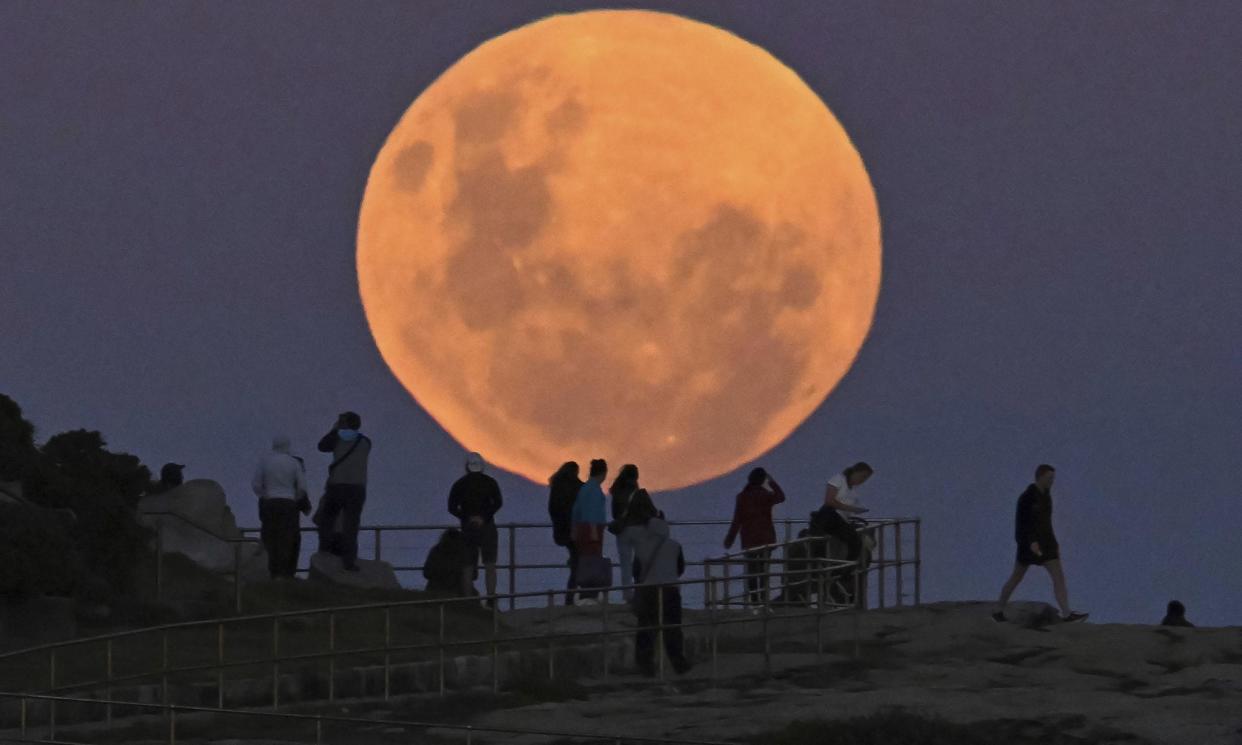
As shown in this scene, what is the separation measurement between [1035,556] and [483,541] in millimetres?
6105

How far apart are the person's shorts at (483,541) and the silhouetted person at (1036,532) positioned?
5668 mm

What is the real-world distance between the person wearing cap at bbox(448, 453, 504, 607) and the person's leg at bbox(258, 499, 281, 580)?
2.07 meters

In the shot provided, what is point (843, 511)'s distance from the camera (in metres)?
29.5

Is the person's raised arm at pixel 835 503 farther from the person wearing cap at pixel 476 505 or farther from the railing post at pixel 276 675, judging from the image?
the railing post at pixel 276 675

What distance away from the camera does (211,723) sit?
19609 millimetres

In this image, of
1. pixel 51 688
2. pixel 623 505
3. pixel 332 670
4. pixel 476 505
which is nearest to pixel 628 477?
pixel 623 505

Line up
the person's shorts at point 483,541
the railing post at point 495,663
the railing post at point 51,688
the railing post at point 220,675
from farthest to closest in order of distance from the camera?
1. the person's shorts at point 483,541
2. the railing post at point 495,663
3. the railing post at point 220,675
4. the railing post at point 51,688

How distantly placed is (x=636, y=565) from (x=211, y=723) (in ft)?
21.5

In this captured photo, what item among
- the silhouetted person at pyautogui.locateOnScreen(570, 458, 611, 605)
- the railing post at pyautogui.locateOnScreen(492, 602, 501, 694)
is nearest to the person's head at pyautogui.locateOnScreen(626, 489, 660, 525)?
the railing post at pyautogui.locateOnScreen(492, 602, 501, 694)

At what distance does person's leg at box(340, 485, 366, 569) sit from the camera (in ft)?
94.6

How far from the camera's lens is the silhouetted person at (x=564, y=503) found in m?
29.7

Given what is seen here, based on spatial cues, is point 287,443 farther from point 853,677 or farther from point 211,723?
point 211,723

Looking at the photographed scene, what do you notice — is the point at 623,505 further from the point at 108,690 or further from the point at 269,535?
the point at 108,690

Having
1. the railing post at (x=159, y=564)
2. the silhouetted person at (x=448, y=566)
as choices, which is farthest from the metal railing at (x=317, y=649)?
the silhouetted person at (x=448, y=566)
